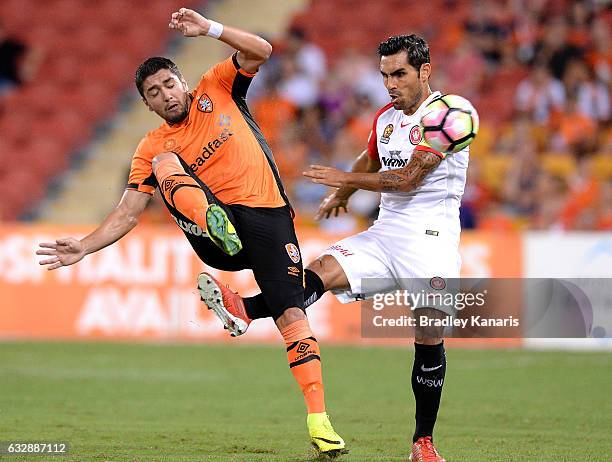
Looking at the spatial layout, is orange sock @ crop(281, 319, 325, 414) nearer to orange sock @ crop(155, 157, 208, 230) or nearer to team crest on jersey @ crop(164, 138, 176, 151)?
orange sock @ crop(155, 157, 208, 230)

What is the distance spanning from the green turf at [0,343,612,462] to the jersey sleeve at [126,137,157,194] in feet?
5.26

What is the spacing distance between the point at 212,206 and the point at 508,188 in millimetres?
9288

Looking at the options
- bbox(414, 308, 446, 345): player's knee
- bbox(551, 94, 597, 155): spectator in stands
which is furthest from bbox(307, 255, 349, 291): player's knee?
bbox(551, 94, 597, 155): spectator in stands

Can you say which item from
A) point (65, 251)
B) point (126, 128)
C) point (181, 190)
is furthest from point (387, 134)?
point (126, 128)

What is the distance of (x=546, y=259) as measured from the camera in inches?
560

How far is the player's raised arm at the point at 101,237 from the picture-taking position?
7.08 m

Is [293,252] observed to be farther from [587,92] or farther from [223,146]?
[587,92]

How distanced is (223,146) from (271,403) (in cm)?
324

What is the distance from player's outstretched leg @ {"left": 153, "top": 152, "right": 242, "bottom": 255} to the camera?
21.9ft

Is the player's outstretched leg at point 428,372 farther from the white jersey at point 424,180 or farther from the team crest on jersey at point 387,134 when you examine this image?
the team crest on jersey at point 387,134

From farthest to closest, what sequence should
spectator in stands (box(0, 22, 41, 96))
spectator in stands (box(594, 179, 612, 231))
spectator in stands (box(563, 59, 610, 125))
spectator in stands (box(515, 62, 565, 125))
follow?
spectator in stands (box(0, 22, 41, 96)) → spectator in stands (box(515, 62, 565, 125)) → spectator in stands (box(563, 59, 610, 125)) → spectator in stands (box(594, 179, 612, 231))

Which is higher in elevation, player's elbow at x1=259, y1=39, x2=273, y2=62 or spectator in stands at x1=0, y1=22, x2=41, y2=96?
spectator in stands at x1=0, y1=22, x2=41, y2=96

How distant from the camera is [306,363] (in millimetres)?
6809

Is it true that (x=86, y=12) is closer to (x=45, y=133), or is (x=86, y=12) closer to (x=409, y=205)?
(x=45, y=133)
